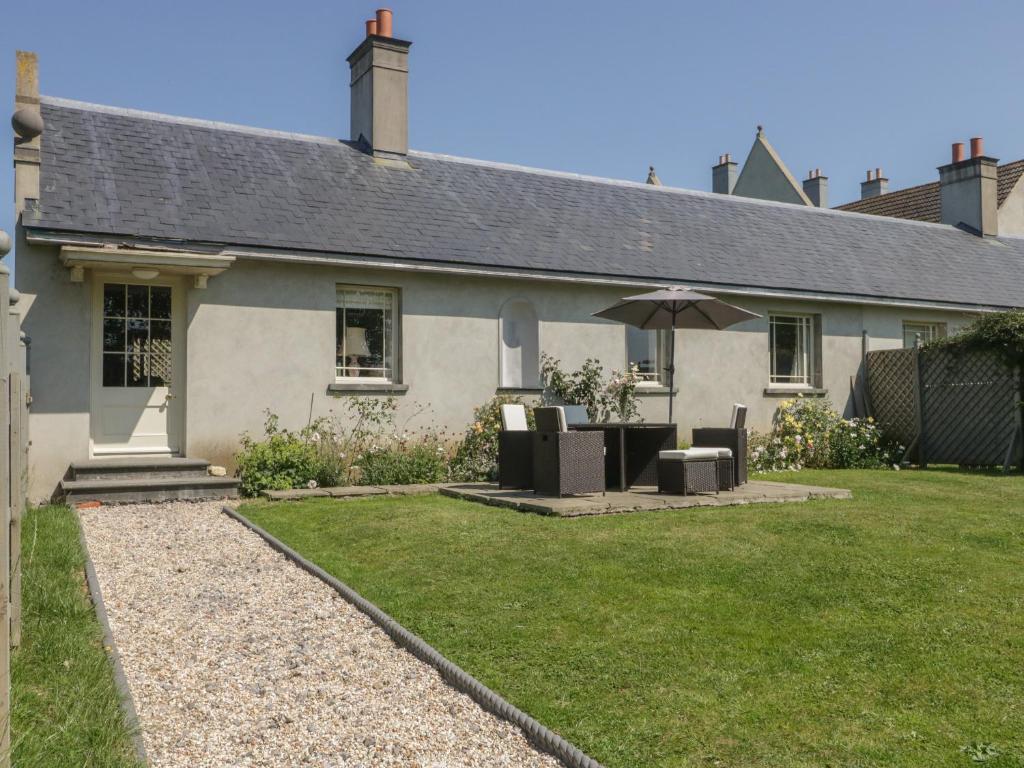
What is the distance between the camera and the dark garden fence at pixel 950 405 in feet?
48.8

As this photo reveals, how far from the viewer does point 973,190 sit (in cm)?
2202

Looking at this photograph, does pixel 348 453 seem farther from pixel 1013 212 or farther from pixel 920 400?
pixel 1013 212

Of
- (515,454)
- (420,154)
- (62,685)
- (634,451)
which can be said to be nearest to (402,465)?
(515,454)

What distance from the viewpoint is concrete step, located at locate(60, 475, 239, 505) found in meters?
10.2

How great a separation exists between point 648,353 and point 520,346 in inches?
99.7

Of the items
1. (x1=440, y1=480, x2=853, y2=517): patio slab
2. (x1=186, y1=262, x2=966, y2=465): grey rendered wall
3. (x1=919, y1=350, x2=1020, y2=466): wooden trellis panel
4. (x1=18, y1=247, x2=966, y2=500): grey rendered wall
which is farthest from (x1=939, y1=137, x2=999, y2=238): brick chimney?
(x1=440, y1=480, x2=853, y2=517): patio slab

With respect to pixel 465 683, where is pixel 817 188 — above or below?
above

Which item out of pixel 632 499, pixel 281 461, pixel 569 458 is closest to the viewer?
pixel 632 499

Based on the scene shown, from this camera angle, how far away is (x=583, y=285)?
1438 centimetres

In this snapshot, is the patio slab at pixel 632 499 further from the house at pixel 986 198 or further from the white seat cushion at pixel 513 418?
the house at pixel 986 198

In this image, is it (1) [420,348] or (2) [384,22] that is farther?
(2) [384,22]

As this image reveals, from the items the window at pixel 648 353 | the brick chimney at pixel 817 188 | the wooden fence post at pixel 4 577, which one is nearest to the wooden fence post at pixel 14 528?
the wooden fence post at pixel 4 577

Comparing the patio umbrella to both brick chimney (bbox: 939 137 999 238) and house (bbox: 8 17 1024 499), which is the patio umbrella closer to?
house (bbox: 8 17 1024 499)

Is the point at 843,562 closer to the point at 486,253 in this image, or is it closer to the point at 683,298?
the point at 683,298
